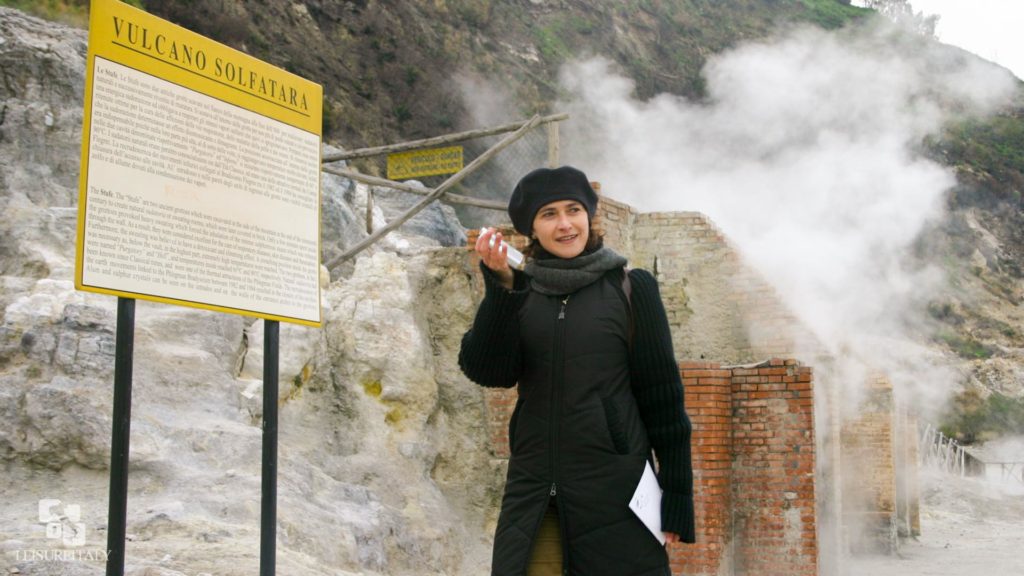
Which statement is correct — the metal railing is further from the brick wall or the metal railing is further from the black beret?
the black beret

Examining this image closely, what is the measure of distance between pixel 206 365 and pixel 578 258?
10.2ft

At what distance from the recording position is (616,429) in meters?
2.67

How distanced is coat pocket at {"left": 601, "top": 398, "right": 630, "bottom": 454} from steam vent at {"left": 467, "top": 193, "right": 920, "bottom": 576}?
385 centimetres

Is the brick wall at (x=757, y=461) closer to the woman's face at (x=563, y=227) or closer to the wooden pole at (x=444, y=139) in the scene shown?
the wooden pole at (x=444, y=139)

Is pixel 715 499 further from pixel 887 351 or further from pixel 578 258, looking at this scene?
pixel 887 351

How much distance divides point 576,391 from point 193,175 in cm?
152

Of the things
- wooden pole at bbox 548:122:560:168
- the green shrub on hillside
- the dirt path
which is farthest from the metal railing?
wooden pole at bbox 548:122:560:168

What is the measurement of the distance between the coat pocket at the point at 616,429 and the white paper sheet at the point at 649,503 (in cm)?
9

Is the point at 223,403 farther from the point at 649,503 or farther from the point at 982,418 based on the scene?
the point at 982,418

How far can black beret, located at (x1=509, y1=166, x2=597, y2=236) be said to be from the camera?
285 cm

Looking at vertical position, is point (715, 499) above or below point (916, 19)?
below

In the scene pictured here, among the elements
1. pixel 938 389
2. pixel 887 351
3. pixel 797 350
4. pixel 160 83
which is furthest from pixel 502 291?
pixel 938 389

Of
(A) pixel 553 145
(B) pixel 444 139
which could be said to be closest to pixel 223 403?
(A) pixel 553 145

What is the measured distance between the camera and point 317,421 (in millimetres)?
6305
